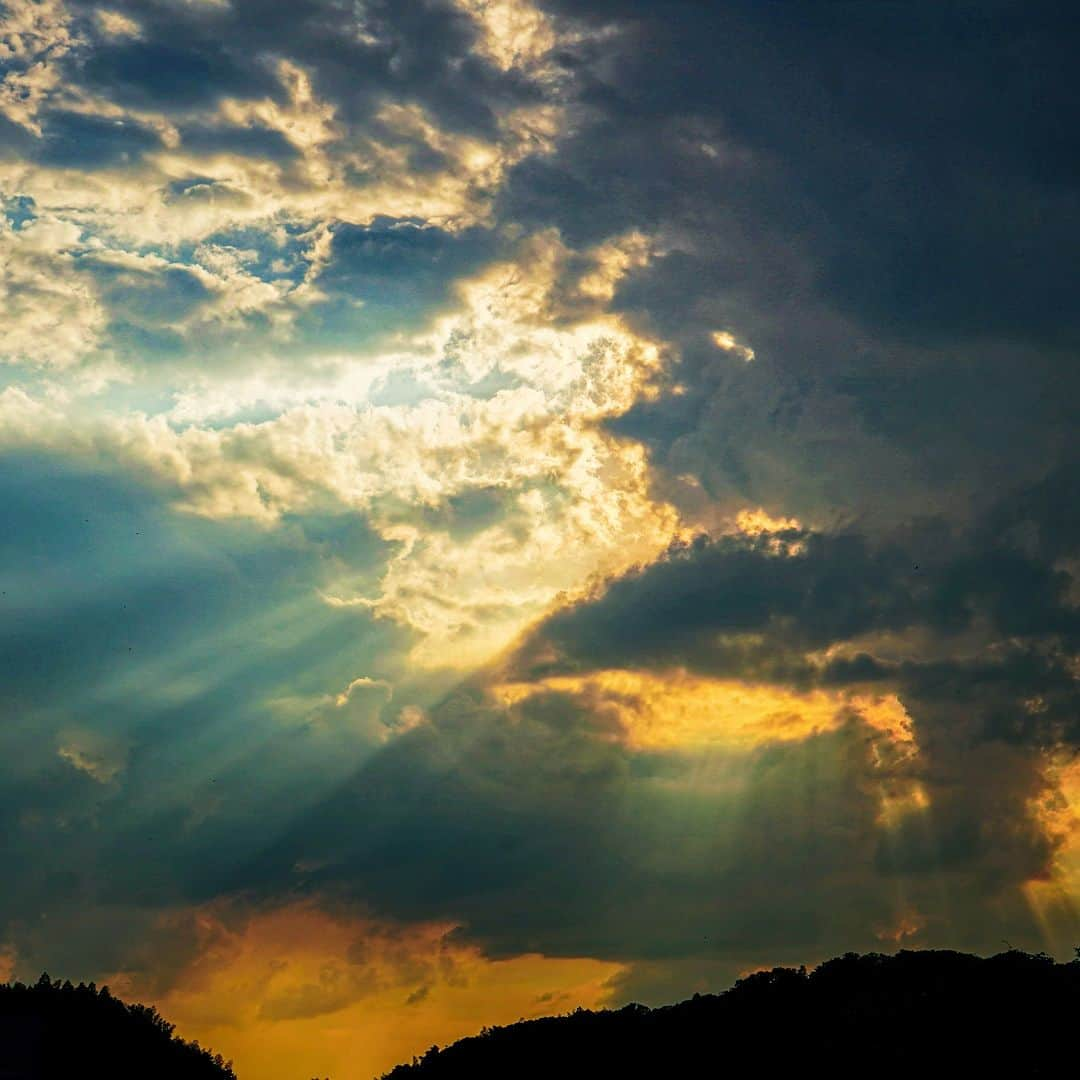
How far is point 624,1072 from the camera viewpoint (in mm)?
70500

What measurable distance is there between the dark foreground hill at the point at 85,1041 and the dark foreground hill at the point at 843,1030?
56.4 feet

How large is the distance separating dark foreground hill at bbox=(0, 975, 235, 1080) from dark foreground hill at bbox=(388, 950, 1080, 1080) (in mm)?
17182

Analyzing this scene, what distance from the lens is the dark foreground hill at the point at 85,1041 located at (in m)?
63.9

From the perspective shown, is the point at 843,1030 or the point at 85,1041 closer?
the point at 843,1030

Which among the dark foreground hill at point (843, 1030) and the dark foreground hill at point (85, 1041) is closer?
the dark foreground hill at point (843, 1030)

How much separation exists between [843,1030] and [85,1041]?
1576 inches

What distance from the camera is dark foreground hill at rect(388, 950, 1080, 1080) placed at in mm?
55459

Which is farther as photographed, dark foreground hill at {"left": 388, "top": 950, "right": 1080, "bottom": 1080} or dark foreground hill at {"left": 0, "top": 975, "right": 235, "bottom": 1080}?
dark foreground hill at {"left": 0, "top": 975, "right": 235, "bottom": 1080}

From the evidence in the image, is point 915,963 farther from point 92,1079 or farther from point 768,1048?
point 92,1079

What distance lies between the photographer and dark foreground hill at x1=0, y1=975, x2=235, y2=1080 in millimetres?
63906

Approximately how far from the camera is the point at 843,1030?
61312 mm

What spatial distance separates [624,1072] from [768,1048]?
10252 millimetres

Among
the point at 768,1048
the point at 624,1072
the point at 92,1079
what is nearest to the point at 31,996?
the point at 92,1079

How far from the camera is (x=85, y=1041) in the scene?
221ft
